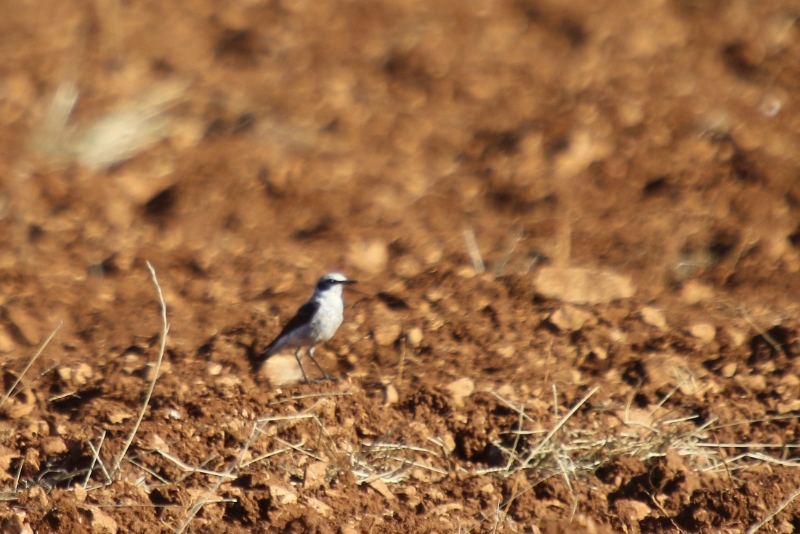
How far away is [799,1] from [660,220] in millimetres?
3641

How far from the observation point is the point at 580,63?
1034 centimetres

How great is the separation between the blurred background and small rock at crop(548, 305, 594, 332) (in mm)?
703

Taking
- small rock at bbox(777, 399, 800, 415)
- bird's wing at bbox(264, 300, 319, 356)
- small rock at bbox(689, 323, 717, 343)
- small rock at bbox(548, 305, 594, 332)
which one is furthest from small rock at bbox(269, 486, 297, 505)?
small rock at bbox(689, 323, 717, 343)

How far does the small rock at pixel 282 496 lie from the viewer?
212 inches

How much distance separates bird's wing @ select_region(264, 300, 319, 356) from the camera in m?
6.84

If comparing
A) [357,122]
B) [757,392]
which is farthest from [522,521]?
[357,122]

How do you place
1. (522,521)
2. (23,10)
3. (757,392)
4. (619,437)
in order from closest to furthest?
1. (522,521)
2. (619,437)
3. (757,392)
4. (23,10)

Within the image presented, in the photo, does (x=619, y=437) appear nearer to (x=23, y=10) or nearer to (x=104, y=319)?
(x=104, y=319)

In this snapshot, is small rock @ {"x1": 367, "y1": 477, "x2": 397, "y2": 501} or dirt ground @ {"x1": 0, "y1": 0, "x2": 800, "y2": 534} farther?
dirt ground @ {"x1": 0, "y1": 0, "x2": 800, "y2": 534}

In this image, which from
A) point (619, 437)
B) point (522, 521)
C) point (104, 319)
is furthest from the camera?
A: point (104, 319)

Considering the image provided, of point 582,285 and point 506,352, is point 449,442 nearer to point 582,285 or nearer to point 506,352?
point 506,352

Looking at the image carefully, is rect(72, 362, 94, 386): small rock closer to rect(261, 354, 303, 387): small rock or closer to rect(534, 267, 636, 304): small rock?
rect(261, 354, 303, 387): small rock

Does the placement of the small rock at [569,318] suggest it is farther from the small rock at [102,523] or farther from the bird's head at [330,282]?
the small rock at [102,523]

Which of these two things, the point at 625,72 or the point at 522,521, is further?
the point at 625,72
